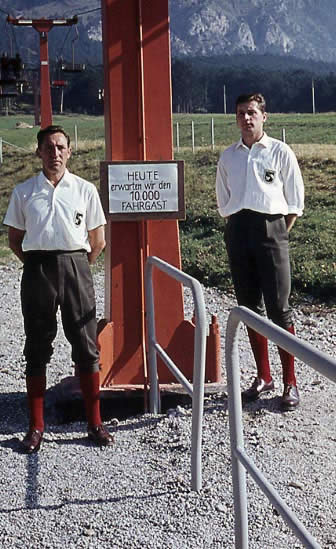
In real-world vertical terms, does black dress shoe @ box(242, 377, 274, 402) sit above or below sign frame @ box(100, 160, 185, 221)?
below

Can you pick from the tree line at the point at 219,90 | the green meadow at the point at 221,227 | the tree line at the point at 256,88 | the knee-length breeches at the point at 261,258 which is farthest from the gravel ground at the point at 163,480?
the tree line at the point at 256,88

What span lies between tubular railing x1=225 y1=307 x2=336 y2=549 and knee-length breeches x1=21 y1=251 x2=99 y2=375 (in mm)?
1834

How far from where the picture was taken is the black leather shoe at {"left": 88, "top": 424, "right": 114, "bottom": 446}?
5.59 meters

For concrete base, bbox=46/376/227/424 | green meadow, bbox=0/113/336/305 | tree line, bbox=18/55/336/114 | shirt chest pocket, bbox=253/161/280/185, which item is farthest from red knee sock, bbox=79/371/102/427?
tree line, bbox=18/55/336/114

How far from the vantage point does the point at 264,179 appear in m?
5.88

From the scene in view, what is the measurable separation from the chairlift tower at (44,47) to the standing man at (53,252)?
49.0ft

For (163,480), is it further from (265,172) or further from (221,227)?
(221,227)

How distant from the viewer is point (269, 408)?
6090 mm

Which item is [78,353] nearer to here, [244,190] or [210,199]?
[244,190]

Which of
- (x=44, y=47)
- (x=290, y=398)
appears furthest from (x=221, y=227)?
(x=44, y=47)

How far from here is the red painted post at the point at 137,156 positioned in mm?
6188

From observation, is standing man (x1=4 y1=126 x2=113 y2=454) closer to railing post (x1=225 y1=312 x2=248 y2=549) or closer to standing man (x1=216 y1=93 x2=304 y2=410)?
standing man (x1=216 y1=93 x2=304 y2=410)

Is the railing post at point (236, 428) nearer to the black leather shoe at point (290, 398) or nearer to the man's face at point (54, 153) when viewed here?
the man's face at point (54, 153)

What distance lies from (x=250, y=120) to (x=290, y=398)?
1.73 meters
